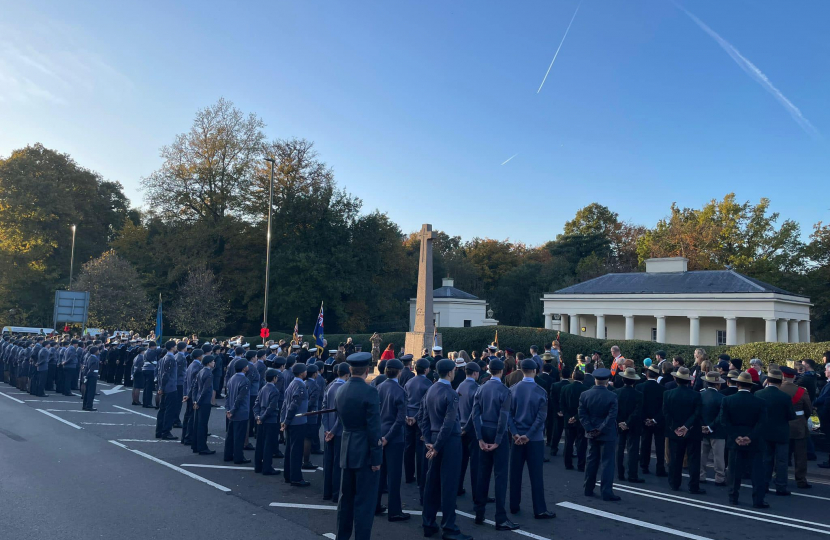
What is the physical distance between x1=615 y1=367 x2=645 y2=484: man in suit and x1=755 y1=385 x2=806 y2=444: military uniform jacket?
185cm

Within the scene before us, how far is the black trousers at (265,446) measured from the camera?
386 inches

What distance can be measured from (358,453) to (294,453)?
11.3 ft

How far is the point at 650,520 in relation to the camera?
7715 millimetres

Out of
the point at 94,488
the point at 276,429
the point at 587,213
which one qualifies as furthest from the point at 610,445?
the point at 587,213

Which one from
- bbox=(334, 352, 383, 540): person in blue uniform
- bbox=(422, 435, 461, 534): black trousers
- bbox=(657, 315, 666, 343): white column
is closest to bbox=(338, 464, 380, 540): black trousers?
bbox=(334, 352, 383, 540): person in blue uniform

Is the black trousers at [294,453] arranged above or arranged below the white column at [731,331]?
below

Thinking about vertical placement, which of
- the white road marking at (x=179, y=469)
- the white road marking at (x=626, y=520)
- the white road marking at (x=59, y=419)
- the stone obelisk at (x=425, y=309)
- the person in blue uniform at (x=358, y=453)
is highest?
the stone obelisk at (x=425, y=309)

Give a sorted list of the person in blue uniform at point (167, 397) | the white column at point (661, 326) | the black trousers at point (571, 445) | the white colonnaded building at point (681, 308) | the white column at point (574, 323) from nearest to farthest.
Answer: the black trousers at point (571, 445), the person in blue uniform at point (167, 397), the white colonnaded building at point (681, 308), the white column at point (661, 326), the white column at point (574, 323)

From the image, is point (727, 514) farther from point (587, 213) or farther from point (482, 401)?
point (587, 213)

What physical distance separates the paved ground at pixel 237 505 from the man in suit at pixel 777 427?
391 mm

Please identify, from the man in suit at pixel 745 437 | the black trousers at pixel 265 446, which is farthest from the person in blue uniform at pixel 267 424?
the man in suit at pixel 745 437

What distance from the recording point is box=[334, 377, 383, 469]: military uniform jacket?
619 centimetres

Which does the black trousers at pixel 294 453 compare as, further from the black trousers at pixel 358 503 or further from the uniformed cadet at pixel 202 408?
the black trousers at pixel 358 503

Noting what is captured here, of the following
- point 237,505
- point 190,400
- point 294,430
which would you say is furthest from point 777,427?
point 190,400
